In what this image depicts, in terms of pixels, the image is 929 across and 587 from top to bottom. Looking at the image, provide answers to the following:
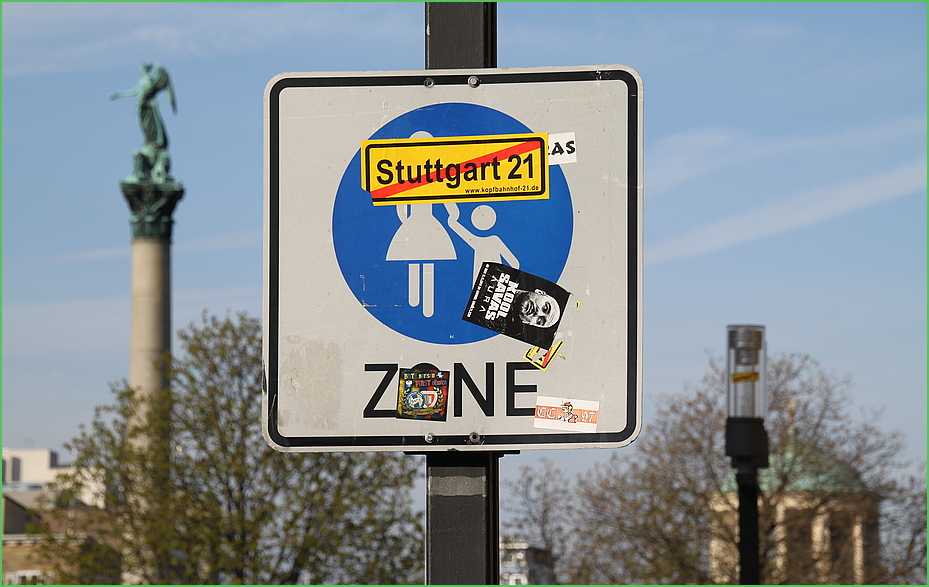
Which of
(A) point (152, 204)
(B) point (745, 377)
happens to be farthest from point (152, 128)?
(B) point (745, 377)

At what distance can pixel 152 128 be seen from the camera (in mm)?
30891

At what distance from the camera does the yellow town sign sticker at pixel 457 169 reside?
2348 mm

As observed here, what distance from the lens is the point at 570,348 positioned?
2293mm

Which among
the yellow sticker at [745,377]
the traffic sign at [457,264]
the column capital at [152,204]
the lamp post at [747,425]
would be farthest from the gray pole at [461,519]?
the column capital at [152,204]

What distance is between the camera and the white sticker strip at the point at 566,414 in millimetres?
2248

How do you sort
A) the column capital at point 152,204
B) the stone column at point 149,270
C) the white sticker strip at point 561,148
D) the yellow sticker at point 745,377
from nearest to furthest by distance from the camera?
the white sticker strip at point 561,148 < the yellow sticker at point 745,377 < the stone column at point 149,270 < the column capital at point 152,204

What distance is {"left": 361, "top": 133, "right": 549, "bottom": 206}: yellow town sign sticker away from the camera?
2348 millimetres

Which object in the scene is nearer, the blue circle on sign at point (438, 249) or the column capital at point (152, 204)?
the blue circle on sign at point (438, 249)

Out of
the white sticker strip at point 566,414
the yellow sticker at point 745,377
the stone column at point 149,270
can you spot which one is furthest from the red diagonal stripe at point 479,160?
the stone column at point 149,270

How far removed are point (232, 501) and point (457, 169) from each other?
16.9 m

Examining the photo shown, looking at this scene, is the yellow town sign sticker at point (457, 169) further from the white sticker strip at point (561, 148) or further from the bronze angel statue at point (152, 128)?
the bronze angel statue at point (152, 128)

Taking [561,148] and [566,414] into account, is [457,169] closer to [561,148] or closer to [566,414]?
[561,148]

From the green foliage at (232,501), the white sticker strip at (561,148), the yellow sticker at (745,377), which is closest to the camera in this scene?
the white sticker strip at (561,148)

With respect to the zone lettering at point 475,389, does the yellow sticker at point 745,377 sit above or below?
above
